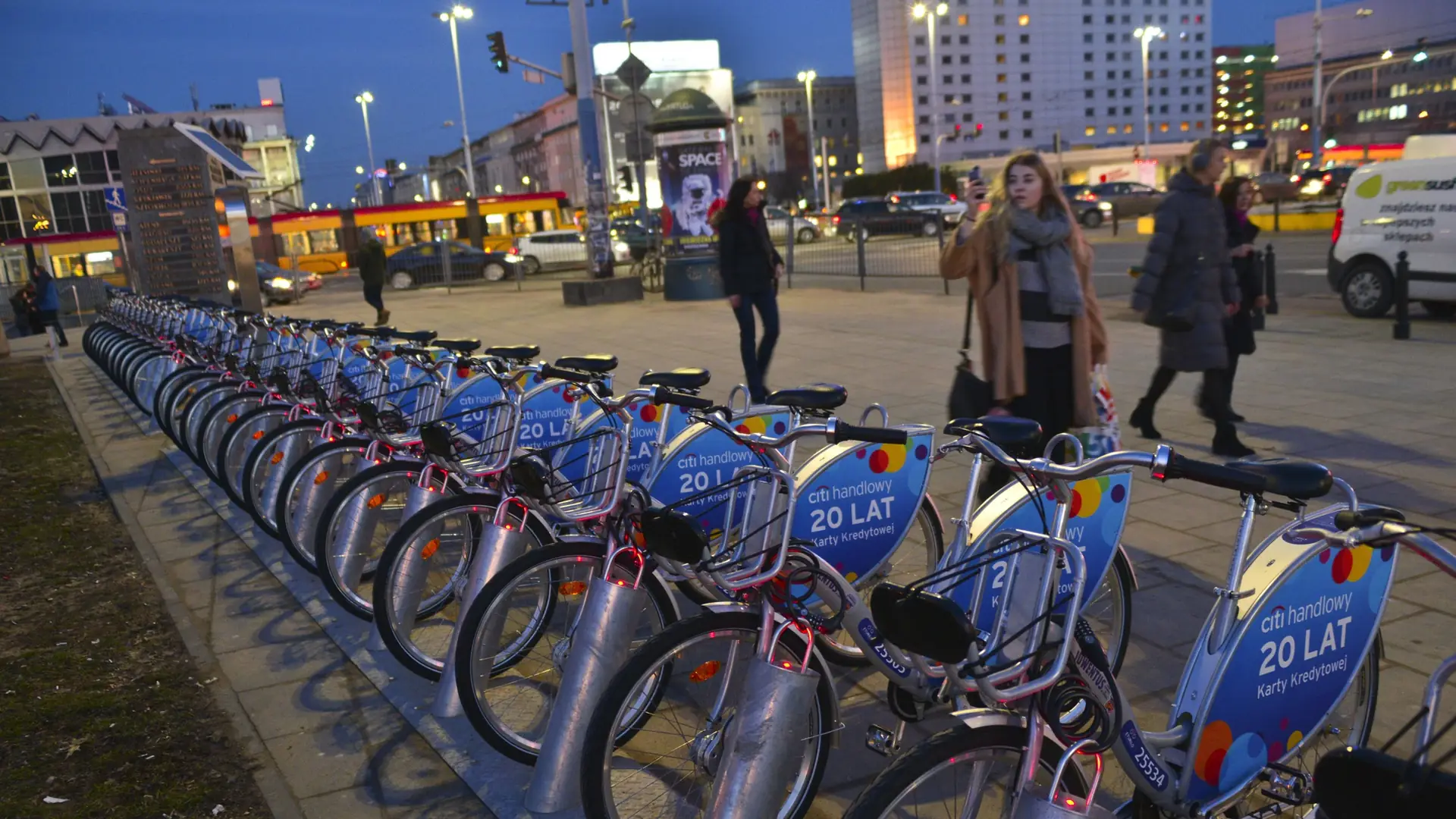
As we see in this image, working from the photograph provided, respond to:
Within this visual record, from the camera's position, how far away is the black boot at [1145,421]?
22.3ft

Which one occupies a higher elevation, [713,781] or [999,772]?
[999,772]

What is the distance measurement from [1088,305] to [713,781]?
276cm

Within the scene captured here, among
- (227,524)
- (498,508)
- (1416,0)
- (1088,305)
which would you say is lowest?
(227,524)

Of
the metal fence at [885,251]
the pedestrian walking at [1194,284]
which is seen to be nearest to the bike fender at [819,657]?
the pedestrian walking at [1194,284]

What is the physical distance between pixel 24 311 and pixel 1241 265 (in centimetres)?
2357

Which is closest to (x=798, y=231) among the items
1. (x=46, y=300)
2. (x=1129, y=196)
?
(x=1129, y=196)

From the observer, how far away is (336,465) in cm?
502

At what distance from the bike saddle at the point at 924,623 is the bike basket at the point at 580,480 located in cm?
131

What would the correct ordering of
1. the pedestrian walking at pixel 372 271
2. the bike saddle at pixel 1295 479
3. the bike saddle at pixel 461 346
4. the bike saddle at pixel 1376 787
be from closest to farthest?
the bike saddle at pixel 1376 787 → the bike saddle at pixel 1295 479 → the bike saddle at pixel 461 346 → the pedestrian walking at pixel 372 271

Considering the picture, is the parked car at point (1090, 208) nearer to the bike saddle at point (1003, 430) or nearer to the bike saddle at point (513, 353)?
the bike saddle at point (513, 353)

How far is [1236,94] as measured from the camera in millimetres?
149250

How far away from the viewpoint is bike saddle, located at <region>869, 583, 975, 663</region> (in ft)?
6.58

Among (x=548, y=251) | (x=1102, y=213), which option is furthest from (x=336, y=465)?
(x=1102, y=213)

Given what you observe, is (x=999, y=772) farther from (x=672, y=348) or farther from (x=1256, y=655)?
(x=672, y=348)
